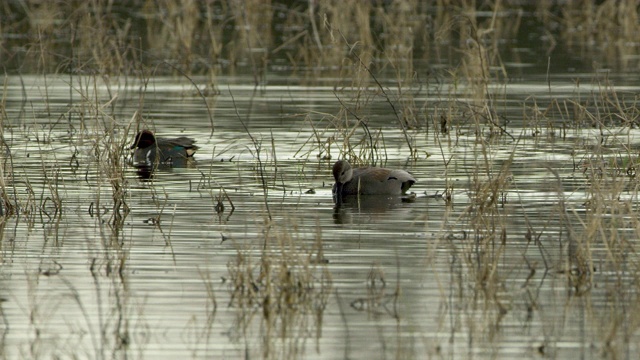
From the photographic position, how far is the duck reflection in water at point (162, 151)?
1661 cm

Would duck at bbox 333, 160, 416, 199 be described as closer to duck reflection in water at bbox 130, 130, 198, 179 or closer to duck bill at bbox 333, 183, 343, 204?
duck bill at bbox 333, 183, 343, 204

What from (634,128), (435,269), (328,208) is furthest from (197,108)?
(435,269)

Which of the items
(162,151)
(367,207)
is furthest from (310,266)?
(162,151)

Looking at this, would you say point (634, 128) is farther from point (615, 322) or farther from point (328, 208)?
point (615, 322)

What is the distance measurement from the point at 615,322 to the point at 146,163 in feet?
30.5

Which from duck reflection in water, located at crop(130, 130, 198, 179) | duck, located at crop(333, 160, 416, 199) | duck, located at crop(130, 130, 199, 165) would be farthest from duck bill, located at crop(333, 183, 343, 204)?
duck, located at crop(130, 130, 199, 165)

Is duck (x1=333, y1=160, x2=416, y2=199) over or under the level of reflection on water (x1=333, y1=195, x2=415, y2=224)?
over

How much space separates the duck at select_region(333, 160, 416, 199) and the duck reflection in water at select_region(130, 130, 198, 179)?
2915 millimetres

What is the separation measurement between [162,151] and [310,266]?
6.71m

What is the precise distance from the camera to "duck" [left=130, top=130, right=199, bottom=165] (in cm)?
1664

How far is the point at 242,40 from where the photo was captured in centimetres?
3225

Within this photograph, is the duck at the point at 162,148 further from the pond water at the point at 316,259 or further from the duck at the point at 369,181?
the duck at the point at 369,181

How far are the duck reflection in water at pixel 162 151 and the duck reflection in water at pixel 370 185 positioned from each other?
115 inches

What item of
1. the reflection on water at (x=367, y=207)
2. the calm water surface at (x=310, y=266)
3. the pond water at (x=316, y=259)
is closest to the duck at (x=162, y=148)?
Result: the pond water at (x=316, y=259)
